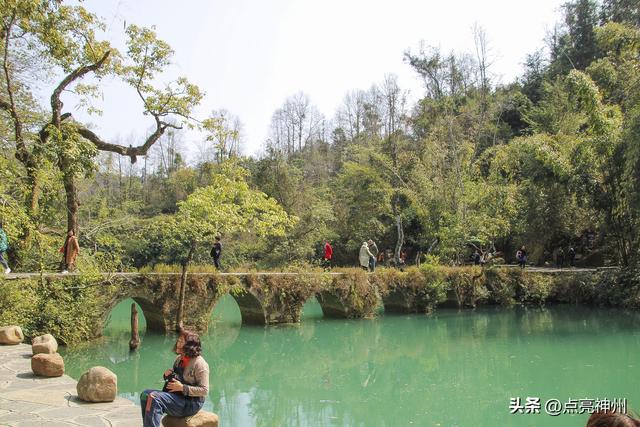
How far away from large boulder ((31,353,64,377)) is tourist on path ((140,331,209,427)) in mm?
2621

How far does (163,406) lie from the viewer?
4.77 metres

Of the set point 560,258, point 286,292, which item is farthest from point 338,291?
point 560,258

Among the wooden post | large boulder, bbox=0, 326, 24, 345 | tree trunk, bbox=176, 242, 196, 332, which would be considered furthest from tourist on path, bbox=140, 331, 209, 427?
tree trunk, bbox=176, 242, 196, 332

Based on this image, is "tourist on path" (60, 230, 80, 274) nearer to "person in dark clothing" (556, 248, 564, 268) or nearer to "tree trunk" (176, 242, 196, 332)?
"tree trunk" (176, 242, 196, 332)

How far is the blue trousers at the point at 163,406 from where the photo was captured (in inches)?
185

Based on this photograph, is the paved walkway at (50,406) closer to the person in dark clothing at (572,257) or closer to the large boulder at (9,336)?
the large boulder at (9,336)

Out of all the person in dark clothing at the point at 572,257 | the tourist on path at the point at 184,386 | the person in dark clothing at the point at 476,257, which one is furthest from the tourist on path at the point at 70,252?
the person in dark clothing at the point at 572,257

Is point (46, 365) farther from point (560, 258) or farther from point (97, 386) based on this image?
point (560, 258)

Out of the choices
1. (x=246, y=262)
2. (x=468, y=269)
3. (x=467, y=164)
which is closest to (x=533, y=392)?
(x=468, y=269)

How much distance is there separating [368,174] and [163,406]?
26.7 m

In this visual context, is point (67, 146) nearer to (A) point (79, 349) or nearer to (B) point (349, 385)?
(A) point (79, 349)

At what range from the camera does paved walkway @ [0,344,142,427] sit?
507 cm

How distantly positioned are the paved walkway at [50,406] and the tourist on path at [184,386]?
1.27 ft

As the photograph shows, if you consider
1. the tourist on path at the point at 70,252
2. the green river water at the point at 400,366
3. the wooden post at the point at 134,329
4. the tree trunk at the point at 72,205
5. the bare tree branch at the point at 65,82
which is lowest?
the green river water at the point at 400,366
